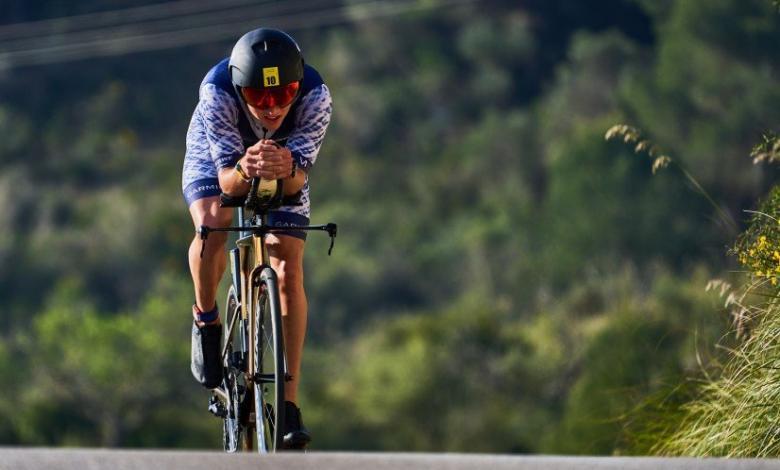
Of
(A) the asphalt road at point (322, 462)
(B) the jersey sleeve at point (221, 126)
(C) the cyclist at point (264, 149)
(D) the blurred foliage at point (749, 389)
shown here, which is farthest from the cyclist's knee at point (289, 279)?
(A) the asphalt road at point (322, 462)

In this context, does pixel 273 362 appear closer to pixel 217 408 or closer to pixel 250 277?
pixel 250 277

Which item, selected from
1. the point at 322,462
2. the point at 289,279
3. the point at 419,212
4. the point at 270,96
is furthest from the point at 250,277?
the point at 419,212

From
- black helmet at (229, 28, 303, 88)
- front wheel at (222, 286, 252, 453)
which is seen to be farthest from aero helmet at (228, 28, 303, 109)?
front wheel at (222, 286, 252, 453)

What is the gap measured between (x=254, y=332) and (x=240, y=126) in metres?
0.78

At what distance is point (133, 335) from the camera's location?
72.2m

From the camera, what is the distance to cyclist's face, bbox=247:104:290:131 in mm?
6941

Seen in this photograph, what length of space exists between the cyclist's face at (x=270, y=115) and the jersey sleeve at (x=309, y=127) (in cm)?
7

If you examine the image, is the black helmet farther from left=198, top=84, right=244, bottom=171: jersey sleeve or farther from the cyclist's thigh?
the cyclist's thigh

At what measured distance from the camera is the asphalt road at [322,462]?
157 inches

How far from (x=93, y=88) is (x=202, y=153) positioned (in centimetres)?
8914

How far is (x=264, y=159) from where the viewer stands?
21.7 ft

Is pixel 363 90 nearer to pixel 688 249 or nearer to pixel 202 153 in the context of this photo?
pixel 688 249

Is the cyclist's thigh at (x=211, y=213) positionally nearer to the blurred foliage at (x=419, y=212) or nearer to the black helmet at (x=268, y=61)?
the black helmet at (x=268, y=61)

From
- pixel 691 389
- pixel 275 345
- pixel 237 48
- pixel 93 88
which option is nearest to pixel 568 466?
pixel 275 345
